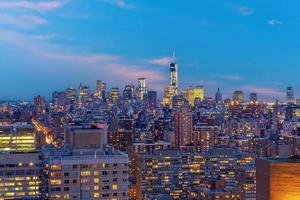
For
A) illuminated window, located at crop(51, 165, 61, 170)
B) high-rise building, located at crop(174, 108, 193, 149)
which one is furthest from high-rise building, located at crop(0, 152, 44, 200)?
high-rise building, located at crop(174, 108, 193, 149)

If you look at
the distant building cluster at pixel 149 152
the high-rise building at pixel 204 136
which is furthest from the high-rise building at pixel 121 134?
the high-rise building at pixel 204 136

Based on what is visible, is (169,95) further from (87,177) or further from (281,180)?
(281,180)

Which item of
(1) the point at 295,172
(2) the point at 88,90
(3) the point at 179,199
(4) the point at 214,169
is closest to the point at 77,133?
(1) the point at 295,172

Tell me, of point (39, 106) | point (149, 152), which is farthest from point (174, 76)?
point (149, 152)

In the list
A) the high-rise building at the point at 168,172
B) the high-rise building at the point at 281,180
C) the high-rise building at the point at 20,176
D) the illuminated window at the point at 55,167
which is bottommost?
the high-rise building at the point at 168,172

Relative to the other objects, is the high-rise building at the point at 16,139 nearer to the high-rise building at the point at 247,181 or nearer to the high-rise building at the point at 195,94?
the high-rise building at the point at 247,181

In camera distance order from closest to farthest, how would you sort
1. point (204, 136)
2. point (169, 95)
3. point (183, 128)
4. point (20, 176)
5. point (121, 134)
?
point (20, 176)
point (121, 134)
point (204, 136)
point (183, 128)
point (169, 95)
